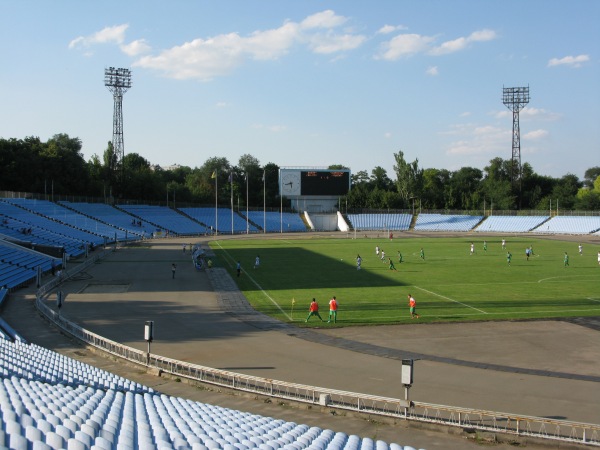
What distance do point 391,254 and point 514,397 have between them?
4784 cm

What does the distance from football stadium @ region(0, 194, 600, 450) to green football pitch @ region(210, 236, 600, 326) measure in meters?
0.23

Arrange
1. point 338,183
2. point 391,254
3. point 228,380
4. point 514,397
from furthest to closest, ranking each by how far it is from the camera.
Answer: point 338,183, point 391,254, point 228,380, point 514,397

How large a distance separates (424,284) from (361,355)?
20.1 metres

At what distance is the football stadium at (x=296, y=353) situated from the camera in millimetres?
10812

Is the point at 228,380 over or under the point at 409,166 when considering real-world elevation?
under

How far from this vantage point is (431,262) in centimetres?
5475

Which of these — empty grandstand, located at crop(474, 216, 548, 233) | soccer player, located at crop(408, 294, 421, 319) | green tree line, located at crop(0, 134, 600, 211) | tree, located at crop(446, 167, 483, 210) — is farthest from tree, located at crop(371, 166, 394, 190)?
soccer player, located at crop(408, 294, 421, 319)

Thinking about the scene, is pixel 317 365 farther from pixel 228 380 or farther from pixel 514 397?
pixel 514 397

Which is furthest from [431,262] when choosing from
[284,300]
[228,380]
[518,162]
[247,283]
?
[518,162]

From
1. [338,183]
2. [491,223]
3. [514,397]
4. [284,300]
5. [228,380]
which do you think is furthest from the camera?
[338,183]

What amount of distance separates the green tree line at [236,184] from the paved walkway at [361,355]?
6501 cm

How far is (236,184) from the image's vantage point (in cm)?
14162

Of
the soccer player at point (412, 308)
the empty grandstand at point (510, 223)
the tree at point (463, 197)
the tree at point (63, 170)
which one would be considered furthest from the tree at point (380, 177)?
the soccer player at point (412, 308)

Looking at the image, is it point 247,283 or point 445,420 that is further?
point 247,283
